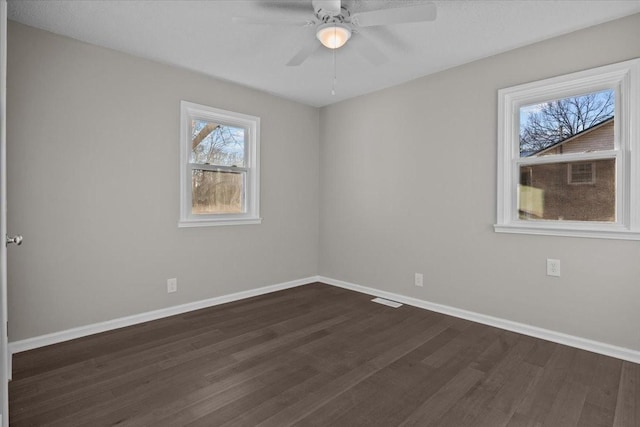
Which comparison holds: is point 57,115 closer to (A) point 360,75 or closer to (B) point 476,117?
(A) point 360,75

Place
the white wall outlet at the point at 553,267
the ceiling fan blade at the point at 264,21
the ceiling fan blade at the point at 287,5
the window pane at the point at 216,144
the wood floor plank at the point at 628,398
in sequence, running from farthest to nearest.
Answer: the window pane at the point at 216,144, the white wall outlet at the point at 553,267, the ceiling fan blade at the point at 287,5, the ceiling fan blade at the point at 264,21, the wood floor plank at the point at 628,398

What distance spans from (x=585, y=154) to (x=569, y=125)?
27cm

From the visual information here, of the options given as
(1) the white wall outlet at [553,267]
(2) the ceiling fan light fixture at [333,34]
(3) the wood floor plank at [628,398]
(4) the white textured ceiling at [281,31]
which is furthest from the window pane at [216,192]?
(3) the wood floor plank at [628,398]

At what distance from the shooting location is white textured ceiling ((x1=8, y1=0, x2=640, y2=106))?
2309 millimetres

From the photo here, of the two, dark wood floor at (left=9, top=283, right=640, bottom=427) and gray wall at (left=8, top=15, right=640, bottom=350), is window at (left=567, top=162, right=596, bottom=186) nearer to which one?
gray wall at (left=8, top=15, right=640, bottom=350)

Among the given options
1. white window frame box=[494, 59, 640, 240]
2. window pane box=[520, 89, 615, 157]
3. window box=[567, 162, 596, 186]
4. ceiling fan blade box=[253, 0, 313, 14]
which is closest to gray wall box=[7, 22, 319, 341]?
ceiling fan blade box=[253, 0, 313, 14]

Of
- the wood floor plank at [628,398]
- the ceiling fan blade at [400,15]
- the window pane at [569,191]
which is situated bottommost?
the wood floor plank at [628,398]

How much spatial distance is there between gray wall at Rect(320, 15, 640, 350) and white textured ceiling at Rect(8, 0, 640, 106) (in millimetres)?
215

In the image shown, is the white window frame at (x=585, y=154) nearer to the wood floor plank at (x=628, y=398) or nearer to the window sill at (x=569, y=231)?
the window sill at (x=569, y=231)

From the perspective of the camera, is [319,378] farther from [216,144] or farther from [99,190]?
[216,144]

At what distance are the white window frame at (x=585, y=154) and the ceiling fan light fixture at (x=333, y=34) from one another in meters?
1.55

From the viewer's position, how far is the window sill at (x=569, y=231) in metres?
2.42

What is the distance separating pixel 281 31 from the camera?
2.64 meters

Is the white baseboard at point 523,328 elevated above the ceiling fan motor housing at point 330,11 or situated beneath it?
situated beneath
